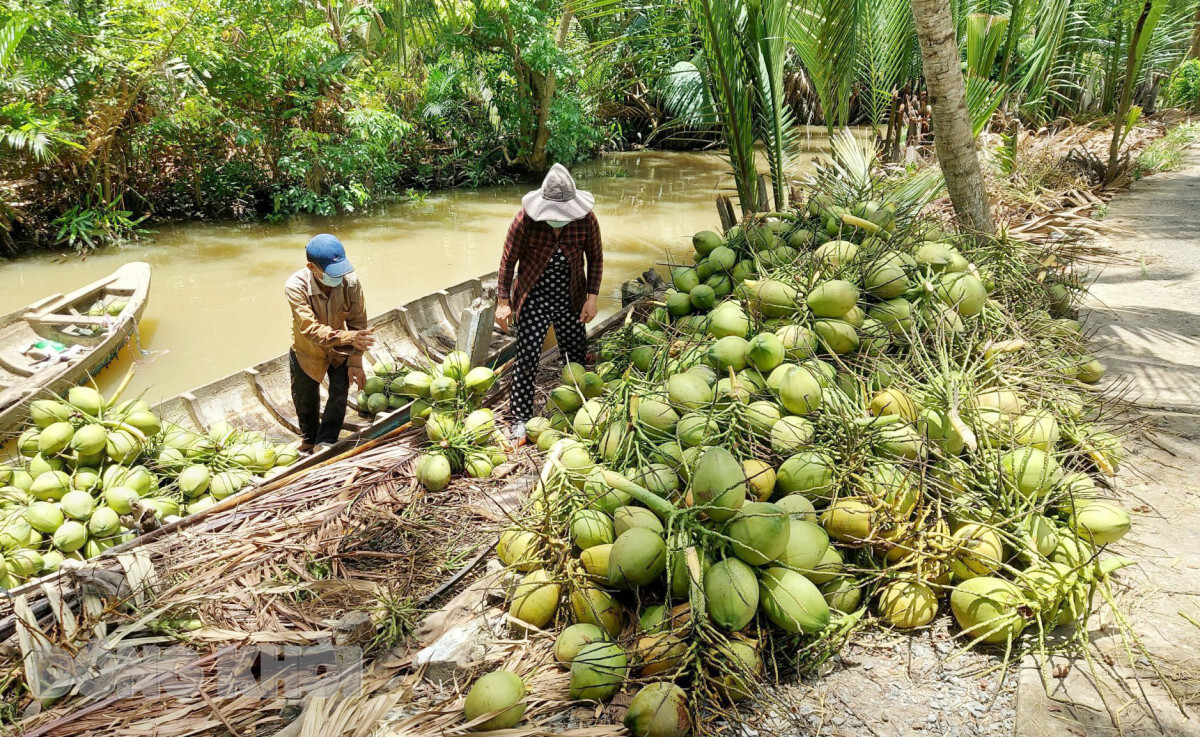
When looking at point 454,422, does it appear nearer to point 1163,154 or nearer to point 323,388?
point 323,388

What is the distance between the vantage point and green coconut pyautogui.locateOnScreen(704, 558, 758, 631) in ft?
5.94

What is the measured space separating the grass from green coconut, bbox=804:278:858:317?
909cm

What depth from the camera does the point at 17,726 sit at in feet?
6.73

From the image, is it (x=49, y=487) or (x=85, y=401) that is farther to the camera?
(x=85, y=401)

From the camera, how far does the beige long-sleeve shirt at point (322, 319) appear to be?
3781mm

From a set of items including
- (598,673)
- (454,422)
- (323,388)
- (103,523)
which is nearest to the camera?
(598,673)

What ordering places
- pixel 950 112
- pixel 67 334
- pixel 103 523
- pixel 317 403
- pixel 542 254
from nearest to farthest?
1. pixel 103 523
2. pixel 542 254
3. pixel 950 112
4. pixel 317 403
5. pixel 67 334

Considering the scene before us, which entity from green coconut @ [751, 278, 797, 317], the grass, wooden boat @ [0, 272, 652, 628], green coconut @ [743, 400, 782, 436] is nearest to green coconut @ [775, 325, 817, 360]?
green coconut @ [751, 278, 797, 317]

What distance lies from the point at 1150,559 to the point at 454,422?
283 cm

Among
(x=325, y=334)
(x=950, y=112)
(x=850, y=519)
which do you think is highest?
(x=950, y=112)

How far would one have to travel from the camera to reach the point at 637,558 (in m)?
1.92

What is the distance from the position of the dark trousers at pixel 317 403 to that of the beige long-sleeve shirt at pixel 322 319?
0.10m

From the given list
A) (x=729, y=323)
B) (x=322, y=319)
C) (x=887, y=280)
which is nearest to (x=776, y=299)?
(x=729, y=323)

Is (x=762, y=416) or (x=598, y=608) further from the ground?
(x=762, y=416)
